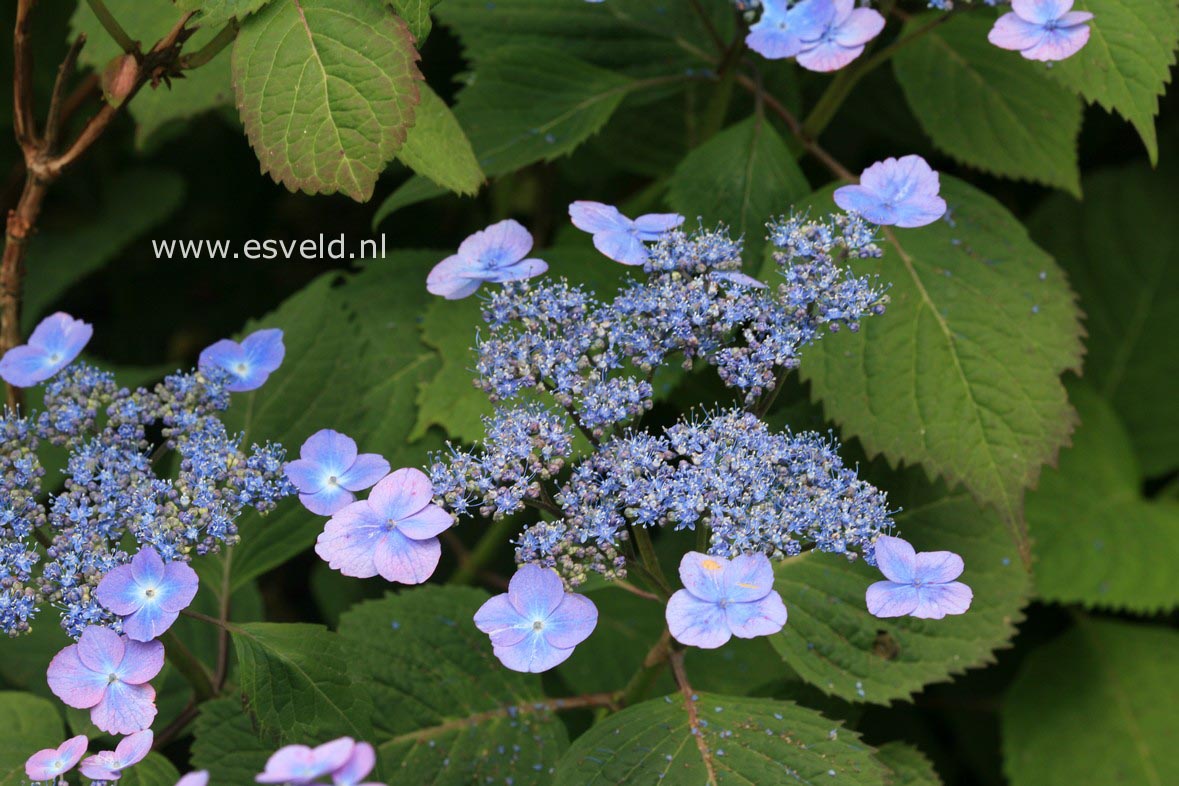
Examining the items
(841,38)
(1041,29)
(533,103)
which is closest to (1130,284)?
(1041,29)

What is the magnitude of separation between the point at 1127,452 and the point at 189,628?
6.32 feet

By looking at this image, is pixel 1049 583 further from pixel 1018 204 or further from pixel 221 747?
pixel 221 747

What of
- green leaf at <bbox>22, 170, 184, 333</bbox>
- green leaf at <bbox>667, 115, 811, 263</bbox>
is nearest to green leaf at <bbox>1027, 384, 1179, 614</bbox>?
green leaf at <bbox>667, 115, 811, 263</bbox>

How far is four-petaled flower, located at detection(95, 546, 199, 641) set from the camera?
1170 millimetres

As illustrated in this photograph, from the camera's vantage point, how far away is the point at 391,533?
120 centimetres

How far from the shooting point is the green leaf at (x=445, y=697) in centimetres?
163

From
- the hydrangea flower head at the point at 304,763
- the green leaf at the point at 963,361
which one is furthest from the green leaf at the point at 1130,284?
the hydrangea flower head at the point at 304,763

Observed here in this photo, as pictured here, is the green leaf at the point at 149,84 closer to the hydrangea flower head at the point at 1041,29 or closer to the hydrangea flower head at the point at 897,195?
the hydrangea flower head at the point at 897,195

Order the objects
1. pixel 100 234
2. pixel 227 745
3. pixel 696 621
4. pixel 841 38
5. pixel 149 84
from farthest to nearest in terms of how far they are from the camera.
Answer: pixel 100 234
pixel 149 84
pixel 841 38
pixel 227 745
pixel 696 621

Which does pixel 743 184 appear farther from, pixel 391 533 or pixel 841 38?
pixel 391 533

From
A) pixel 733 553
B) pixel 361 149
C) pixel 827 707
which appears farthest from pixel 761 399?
pixel 827 707

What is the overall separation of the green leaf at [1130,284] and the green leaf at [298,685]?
78.3 inches

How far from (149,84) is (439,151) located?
751 millimetres

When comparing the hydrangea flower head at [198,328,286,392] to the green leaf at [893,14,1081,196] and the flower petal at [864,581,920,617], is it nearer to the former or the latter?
the flower petal at [864,581,920,617]
